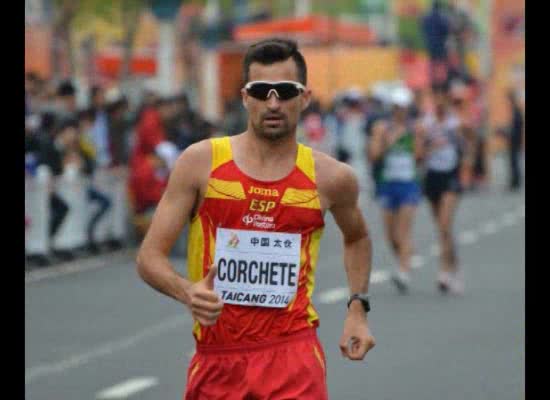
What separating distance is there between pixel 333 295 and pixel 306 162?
1093 centimetres

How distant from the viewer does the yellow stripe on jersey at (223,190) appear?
6.82 metres

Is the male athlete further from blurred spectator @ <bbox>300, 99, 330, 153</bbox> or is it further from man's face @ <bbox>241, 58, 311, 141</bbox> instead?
blurred spectator @ <bbox>300, 99, 330, 153</bbox>

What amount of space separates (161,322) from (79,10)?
2280 centimetres

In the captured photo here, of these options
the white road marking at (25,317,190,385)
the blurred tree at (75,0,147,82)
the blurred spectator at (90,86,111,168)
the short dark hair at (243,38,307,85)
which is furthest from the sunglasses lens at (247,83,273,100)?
the blurred tree at (75,0,147,82)

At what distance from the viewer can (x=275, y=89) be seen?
678 centimetres

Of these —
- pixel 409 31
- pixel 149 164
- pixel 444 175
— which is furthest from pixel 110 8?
pixel 409 31

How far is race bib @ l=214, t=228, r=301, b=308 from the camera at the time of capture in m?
6.88

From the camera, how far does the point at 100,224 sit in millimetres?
22922

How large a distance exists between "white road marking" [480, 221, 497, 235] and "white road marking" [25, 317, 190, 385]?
12.2 metres

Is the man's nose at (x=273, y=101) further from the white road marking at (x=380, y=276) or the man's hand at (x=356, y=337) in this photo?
the white road marking at (x=380, y=276)

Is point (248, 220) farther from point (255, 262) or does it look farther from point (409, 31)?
point (409, 31)

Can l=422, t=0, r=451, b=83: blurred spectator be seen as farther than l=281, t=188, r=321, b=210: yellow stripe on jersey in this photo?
Yes

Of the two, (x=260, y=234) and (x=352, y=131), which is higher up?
(x=260, y=234)
